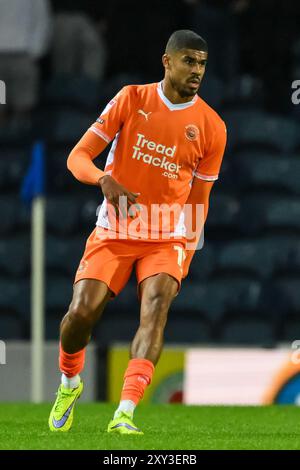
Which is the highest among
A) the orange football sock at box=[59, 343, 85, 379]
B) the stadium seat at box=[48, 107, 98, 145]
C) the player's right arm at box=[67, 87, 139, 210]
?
the player's right arm at box=[67, 87, 139, 210]

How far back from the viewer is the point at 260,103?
1196 cm

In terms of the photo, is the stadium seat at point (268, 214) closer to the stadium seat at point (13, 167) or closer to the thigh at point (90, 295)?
the stadium seat at point (13, 167)

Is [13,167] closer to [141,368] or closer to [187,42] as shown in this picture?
[187,42]

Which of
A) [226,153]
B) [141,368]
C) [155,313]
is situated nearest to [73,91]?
[226,153]

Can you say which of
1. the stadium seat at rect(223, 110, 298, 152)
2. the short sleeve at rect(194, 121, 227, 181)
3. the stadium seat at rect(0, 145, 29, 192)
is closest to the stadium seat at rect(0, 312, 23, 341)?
the stadium seat at rect(0, 145, 29, 192)

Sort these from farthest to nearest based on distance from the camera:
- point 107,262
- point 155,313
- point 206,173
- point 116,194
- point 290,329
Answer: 1. point 290,329
2. point 206,173
3. point 107,262
4. point 155,313
5. point 116,194

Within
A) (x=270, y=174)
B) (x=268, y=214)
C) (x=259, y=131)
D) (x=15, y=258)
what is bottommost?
(x=15, y=258)

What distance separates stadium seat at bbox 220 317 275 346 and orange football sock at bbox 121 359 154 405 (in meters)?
5.05

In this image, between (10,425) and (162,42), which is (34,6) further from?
(10,425)

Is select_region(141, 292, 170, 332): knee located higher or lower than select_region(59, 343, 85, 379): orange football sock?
higher

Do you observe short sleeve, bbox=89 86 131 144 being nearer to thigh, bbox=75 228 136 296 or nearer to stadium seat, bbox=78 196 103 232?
thigh, bbox=75 228 136 296

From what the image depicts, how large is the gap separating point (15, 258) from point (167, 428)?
5.45 meters

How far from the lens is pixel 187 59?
566 cm

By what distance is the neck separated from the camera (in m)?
5.87
